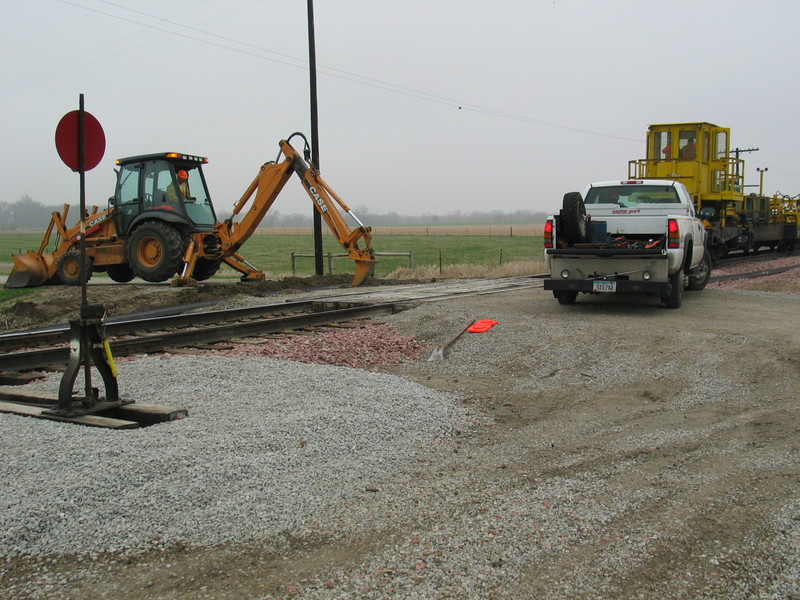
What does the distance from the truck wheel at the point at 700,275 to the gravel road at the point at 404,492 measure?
8388 mm

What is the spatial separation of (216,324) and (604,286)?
6071 mm

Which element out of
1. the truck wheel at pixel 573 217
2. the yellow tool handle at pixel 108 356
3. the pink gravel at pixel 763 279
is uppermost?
the truck wheel at pixel 573 217

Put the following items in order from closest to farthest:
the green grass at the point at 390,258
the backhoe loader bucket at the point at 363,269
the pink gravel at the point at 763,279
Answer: the pink gravel at the point at 763,279 < the backhoe loader bucket at the point at 363,269 < the green grass at the point at 390,258

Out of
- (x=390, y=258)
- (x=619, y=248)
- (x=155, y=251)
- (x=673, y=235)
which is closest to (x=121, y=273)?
(x=155, y=251)

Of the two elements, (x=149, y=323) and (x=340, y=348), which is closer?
(x=340, y=348)

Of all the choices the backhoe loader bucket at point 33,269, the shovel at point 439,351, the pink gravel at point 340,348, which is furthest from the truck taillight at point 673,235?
the backhoe loader bucket at point 33,269

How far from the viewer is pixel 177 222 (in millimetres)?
18375

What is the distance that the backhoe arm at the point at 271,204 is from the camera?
61.3 feet

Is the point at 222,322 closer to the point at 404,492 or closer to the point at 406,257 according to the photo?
the point at 404,492

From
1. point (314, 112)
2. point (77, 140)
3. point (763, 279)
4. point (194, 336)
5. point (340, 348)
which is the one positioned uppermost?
point (314, 112)

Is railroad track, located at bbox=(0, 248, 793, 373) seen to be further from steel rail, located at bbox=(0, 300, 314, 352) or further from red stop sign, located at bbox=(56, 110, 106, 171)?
red stop sign, located at bbox=(56, 110, 106, 171)

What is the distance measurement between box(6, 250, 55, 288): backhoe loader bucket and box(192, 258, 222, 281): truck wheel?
12.2ft

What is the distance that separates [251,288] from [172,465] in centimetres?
1439

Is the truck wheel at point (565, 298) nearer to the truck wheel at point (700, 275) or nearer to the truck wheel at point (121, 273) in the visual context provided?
the truck wheel at point (700, 275)
